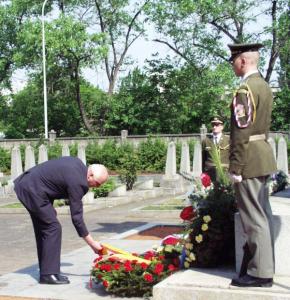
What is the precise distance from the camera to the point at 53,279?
667 cm

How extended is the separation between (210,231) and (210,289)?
842mm

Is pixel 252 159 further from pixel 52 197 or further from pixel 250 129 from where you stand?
pixel 52 197

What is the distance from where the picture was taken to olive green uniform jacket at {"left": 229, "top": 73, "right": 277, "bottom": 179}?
201 inches

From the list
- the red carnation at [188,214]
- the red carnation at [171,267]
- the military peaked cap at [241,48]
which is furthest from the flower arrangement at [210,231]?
Answer: the military peaked cap at [241,48]

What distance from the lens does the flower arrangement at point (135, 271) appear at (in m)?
6.02

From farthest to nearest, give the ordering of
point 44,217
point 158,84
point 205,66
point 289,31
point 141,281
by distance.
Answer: point 158,84 < point 205,66 < point 289,31 < point 44,217 < point 141,281

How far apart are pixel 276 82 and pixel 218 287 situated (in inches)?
1375

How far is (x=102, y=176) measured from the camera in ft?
20.6

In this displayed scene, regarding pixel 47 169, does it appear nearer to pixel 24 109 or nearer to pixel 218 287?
pixel 218 287

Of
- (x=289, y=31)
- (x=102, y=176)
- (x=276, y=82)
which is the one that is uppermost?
(x=289, y=31)

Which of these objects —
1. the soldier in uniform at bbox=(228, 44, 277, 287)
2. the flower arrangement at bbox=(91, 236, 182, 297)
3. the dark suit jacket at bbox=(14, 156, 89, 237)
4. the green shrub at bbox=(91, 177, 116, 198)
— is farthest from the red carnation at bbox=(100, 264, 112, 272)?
the green shrub at bbox=(91, 177, 116, 198)

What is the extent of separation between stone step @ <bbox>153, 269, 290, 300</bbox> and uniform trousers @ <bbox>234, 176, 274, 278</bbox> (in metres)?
0.17

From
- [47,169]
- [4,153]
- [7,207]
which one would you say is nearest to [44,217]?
[47,169]

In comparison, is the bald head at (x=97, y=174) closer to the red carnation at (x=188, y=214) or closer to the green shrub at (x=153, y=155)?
the red carnation at (x=188, y=214)
